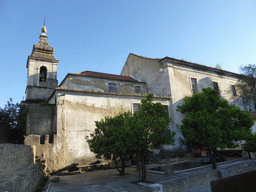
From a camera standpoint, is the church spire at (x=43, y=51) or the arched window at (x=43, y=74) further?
the church spire at (x=43, y=51)

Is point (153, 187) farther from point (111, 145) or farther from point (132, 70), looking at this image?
point (132, 70)

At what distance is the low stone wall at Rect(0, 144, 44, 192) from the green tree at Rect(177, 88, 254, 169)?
891 cm

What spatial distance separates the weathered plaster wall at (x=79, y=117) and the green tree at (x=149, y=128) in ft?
20.3

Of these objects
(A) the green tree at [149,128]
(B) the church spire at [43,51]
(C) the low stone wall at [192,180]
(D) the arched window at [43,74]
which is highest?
(B) the church spire at [43,51]

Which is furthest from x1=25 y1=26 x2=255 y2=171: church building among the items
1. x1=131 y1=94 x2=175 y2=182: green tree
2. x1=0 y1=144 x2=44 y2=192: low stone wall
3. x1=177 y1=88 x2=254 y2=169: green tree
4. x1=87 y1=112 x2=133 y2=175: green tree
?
x1=131 y1=94 x2=175 y2=182: green tree

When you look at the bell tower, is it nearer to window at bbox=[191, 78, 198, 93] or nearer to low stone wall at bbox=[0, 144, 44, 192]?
low stone wall at bbox=[0, 144, 44, 192]

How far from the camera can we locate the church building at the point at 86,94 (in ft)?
43.1

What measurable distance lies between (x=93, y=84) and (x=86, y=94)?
4614 mm

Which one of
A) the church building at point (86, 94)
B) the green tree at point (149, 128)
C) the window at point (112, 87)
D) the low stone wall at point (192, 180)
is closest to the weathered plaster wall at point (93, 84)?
the church building at point (86, 94)

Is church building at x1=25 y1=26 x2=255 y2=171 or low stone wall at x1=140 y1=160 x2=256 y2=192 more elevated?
church building at x1=25 y1=26 x2=255 y2=171

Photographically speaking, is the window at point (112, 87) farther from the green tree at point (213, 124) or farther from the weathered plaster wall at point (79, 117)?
the green tree at point (213, 124)

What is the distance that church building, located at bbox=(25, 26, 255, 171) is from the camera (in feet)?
43.1

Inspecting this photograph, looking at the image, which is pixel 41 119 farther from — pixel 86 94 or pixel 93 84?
pixel 93 84

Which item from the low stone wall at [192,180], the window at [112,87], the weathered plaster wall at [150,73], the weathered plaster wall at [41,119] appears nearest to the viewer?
the low stone wall at [192,180]
